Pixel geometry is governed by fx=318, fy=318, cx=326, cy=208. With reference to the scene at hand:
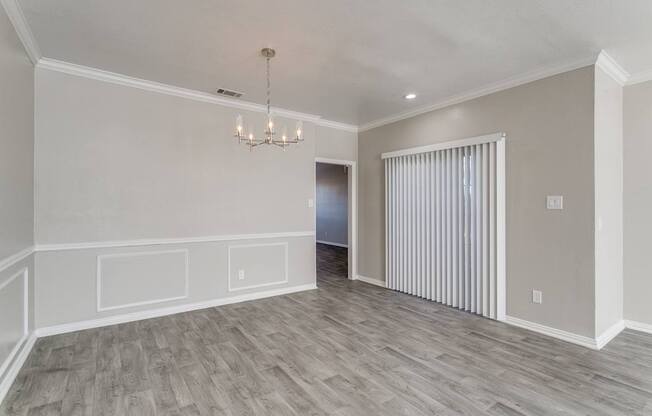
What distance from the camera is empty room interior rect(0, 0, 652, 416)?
7.55 ft

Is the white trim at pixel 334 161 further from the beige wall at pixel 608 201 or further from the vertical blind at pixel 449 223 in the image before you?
the beige wall at pixel 608 201

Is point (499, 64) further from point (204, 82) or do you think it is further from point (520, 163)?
point (204, 82)

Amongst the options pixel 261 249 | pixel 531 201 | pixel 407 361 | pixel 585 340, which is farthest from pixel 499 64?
pixel 261 249

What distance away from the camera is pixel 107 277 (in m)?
3.46

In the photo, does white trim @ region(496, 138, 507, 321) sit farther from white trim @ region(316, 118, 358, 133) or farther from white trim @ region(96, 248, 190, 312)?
white trim @ region(96, 248, 190, 312)

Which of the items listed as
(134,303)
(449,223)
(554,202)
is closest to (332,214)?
(449,223)

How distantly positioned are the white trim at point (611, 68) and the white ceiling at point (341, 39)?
0.18 ft

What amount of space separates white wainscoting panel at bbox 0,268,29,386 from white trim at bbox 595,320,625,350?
4824mm

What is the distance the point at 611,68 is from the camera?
10.3 feet

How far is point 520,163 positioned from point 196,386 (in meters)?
3.73

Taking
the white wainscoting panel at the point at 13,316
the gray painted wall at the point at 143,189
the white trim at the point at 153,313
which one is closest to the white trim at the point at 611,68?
the gray painted wall at the point at 143,189

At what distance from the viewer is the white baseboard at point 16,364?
7.21ft

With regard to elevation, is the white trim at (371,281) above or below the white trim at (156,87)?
below

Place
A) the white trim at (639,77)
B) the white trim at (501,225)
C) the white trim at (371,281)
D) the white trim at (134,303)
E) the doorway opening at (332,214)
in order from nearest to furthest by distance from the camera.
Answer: the white trim at (639,77), the white trim at (134,303), the white trim at (501,225), the white trim at (371,281), the doorway opening at (332,214)
